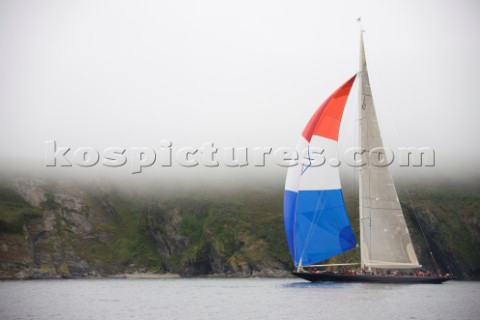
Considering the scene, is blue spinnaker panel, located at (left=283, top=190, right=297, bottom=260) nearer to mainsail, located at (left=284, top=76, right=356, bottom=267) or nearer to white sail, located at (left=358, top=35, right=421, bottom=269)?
mainsail, located at (left=284, top=76, right=356, bottom=267)

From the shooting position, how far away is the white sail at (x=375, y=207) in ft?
203

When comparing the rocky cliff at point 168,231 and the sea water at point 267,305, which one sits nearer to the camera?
the sea water at point 267,305

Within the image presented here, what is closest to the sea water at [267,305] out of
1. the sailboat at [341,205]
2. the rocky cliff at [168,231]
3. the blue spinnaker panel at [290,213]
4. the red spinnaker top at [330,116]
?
the sailboat at [341,205]

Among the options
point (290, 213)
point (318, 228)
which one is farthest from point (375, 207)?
point (290, 213)

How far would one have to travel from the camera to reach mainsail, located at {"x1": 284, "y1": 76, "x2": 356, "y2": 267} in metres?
61.9

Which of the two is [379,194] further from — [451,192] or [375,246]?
[451,192]

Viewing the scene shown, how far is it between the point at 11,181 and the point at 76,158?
90.8 ft

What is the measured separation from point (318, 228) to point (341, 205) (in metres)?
3.45

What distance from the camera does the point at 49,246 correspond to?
120 metres

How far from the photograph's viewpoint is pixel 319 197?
62.2 metres

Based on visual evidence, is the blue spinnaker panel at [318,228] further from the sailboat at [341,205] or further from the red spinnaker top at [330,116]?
the red spinnaker top at [330,116]

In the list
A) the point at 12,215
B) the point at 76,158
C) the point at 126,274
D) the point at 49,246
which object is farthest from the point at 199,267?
the point at 76,158

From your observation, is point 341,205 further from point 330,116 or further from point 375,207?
point 330,116

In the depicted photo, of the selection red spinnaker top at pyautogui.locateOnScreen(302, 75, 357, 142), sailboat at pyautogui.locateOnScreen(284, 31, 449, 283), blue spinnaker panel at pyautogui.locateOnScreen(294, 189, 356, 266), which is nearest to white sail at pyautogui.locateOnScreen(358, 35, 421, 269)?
sailboat at pyautogui.locateOnScreen(284, 31, 449, 283)
